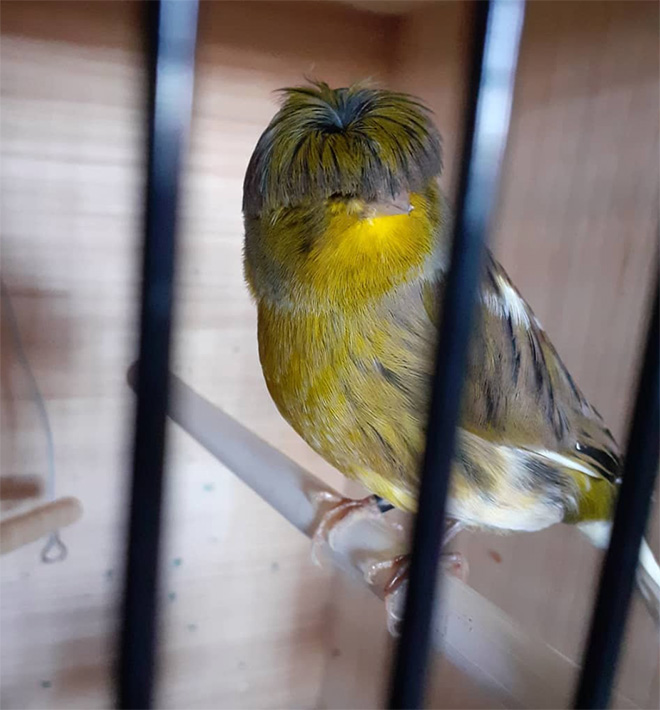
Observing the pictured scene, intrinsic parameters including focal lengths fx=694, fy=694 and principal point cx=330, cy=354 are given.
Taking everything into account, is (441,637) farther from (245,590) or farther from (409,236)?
(245,590)

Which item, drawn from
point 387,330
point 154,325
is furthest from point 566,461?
point 154,325

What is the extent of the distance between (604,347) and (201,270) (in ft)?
1.74

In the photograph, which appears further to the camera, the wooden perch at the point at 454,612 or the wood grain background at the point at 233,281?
the wood grain background at the point at 233,281

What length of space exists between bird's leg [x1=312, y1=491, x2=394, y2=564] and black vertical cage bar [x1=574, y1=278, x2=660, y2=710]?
0.41m

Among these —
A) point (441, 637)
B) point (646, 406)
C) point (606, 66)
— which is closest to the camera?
point (646, 406)

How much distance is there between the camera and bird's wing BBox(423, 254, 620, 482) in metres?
0.58

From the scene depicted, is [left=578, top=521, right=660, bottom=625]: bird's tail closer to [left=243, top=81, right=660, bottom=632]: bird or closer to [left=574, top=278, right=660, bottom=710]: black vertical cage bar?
[left=243, top=81, right=660, bottom=632]: bird

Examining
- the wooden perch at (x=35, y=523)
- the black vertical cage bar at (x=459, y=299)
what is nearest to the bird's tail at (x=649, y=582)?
the black vertical cage bar at (x=459, y=299)

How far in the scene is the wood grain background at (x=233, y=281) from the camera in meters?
0.76

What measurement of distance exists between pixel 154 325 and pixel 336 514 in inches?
21.2

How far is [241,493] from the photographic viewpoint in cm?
110

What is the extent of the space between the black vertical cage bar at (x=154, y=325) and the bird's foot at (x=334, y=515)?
46 centimetres

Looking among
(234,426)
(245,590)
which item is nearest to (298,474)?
(234,426)

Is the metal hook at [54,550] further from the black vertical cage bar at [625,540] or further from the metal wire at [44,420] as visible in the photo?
the black vertical cage bar at [625,540]
